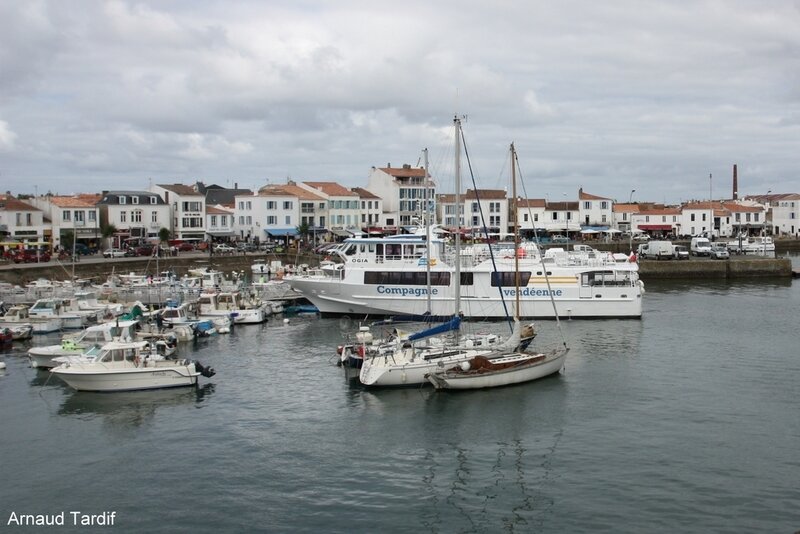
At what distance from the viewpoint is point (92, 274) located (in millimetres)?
A: 61469

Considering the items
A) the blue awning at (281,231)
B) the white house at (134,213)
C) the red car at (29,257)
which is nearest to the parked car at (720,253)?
the blue awning at (281,231)

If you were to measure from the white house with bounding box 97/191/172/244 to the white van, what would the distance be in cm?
5439

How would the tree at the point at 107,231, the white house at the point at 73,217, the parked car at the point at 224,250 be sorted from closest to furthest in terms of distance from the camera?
the parked car at the point at 224,250
the white house at the point at 73,217
the tree at the point at 107,231

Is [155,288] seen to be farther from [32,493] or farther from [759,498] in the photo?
[759,498]

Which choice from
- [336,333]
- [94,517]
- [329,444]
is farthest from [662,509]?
[336,333]

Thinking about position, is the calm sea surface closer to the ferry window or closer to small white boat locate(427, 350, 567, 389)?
small white boat locate(427, 350, 567, 389)

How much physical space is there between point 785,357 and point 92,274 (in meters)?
48.8

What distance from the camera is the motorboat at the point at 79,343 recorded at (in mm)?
32312

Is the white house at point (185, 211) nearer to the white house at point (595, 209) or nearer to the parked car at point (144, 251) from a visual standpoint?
the parked car at point (144, 251)

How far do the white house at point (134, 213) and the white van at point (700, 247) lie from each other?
5439cm

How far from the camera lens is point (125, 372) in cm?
2841

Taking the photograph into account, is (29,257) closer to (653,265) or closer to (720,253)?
(653,265)

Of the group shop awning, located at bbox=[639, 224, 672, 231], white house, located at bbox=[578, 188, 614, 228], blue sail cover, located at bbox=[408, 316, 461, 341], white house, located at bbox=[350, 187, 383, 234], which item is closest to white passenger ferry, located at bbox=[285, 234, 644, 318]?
blue sail cover, located at bbox=[408, 316, 461, 341]

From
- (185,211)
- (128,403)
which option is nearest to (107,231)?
(185,211)
